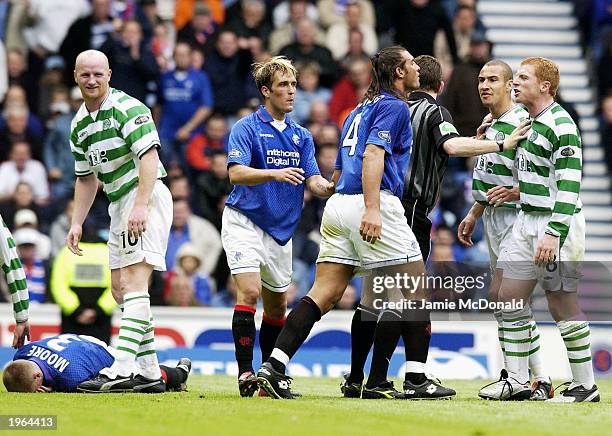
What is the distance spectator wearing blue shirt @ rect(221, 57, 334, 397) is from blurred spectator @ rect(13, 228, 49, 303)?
17.2ft

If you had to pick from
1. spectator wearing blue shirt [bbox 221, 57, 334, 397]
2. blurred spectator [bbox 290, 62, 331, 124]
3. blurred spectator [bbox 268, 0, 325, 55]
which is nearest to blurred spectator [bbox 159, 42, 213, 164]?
blurred spectator [bbox 290, 62, 331, 124]

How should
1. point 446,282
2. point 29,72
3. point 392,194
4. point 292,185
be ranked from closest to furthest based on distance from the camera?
point 392,194 < point 292,185 < point 446,282 < point 29,72

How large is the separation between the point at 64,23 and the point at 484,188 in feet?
30.5

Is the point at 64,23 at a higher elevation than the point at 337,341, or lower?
higher

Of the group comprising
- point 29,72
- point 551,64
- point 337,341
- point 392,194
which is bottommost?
point 337,341

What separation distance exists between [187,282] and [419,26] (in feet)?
18.1

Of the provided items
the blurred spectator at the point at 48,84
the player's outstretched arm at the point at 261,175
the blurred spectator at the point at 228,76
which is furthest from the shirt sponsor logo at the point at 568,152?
the blurred spectator at the point at 48,84

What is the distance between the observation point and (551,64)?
9141mm

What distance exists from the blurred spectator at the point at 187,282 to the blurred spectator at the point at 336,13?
180 inches

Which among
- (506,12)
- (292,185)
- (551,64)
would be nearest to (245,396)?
(292,185)

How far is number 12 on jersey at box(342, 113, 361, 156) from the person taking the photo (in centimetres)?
882

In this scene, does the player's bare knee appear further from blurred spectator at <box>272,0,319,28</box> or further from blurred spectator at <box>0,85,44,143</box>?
blurred spectator at <box>272,0,319,28</box>

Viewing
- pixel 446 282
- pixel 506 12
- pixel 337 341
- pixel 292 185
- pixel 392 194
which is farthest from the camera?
pixel 506 12

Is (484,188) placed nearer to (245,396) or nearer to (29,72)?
(245,396)
